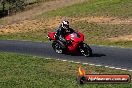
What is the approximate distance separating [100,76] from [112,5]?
132 ft

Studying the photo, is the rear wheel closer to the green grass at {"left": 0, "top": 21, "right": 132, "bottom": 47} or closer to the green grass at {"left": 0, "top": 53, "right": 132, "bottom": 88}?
the green grass at {"left": 0, "top": 53, "right": 132, "bottom": 88}

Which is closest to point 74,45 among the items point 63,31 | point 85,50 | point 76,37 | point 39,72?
point 76,37

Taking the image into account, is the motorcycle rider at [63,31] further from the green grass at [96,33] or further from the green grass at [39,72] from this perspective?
the green grass at [96,33]

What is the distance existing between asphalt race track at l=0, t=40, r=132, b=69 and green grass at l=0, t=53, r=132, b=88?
4.82 feet

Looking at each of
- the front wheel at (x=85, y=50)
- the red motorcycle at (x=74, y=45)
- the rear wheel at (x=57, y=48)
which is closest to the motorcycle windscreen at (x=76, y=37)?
the red motorcycle at (x=74, y=45)

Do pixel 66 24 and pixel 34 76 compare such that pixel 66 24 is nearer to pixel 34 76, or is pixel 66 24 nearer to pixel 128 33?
pixel 34 76

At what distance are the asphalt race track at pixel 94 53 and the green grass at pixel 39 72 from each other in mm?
1469

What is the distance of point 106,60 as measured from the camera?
21.1 meters

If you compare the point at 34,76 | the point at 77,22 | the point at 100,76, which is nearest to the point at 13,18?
the point at 77,22

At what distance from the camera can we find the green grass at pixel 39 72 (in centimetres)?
1459

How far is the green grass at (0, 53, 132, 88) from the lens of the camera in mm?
14586

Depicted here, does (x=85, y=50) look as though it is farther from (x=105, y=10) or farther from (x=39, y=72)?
(x=105, y=10)

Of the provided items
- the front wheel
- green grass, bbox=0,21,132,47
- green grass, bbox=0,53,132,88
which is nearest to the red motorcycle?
the front wheel

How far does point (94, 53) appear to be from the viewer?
77.9 feet
